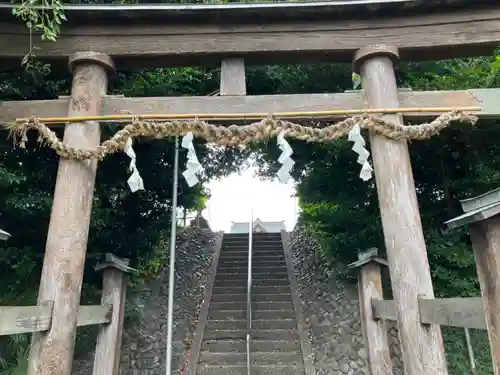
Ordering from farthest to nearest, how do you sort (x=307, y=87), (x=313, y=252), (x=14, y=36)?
1. (x=313, y=252)
2. (x=307, y=87)
3. (x=14, y=36)

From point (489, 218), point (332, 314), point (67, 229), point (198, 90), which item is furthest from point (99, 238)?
point (489, 218)

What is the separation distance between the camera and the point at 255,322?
6.18 meters

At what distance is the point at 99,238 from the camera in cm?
491

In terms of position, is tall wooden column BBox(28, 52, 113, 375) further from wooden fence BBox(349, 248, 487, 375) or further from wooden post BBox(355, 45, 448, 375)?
wooden fence BBox(349, 248, 487, 375)

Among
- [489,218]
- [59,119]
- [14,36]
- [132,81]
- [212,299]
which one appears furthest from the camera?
[212,299]

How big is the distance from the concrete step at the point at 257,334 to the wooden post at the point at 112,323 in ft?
6.84

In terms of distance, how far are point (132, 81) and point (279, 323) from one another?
3956 millimetres

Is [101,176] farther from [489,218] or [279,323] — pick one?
[489,218]

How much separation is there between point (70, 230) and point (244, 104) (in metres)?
1.73

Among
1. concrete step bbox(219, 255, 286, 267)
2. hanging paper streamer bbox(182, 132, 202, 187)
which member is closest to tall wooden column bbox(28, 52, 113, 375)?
hanging paper streamer bbox(182, 132, 202, 187)

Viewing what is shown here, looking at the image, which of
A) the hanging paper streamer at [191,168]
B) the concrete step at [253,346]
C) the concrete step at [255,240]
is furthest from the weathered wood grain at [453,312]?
the concrete step at [255,240]

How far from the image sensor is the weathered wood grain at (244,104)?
352 cm

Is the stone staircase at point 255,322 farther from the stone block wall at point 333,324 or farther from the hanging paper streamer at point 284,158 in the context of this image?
the hanging paper streamer at point 284,158

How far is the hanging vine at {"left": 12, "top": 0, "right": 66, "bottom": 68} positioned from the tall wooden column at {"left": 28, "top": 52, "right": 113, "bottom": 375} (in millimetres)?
304
